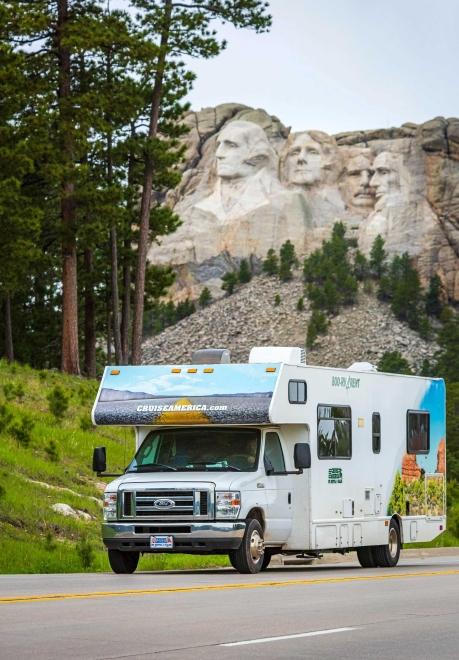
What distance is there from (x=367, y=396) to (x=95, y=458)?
15.1 feet

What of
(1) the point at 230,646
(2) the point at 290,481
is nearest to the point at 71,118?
(2) the point at 290,481

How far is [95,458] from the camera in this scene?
67.2ft

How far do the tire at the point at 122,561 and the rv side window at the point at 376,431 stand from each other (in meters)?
4.60

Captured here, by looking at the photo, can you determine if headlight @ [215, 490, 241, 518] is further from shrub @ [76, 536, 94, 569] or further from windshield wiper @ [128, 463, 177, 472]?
shrub @ [76, 536, 94, 569]

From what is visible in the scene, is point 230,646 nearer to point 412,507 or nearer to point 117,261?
point 412,507

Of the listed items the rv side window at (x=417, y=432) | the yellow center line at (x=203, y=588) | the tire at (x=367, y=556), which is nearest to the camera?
the yellow center line at (x=203, y=588)

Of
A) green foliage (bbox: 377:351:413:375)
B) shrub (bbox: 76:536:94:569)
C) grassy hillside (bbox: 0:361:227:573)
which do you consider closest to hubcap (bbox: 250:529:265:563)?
grassy hillside (bbox: 0:361:227:573)

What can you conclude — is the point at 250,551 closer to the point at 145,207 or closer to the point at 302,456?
the point at 302,456

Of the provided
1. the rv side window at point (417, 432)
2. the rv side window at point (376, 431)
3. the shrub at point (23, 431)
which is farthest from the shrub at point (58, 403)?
the rv side window at point (376, 431)

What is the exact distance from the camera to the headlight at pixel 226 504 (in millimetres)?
18984

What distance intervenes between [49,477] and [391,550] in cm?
944

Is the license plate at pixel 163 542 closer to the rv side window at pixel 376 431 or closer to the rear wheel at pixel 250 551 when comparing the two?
the rear wheel at pixel 250 551

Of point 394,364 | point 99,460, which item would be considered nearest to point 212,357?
point 99,460

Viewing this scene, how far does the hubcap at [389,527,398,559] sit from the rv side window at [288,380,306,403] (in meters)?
3.98
